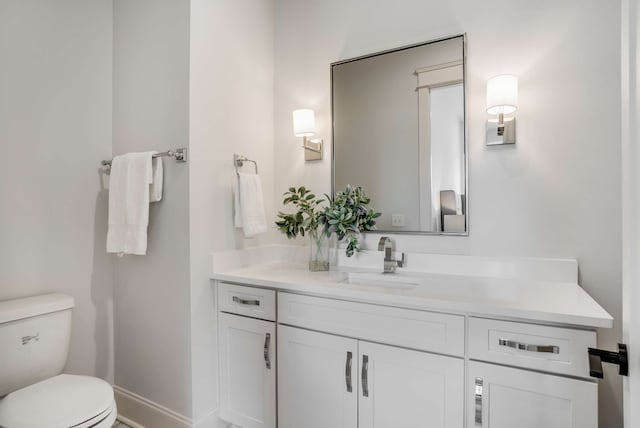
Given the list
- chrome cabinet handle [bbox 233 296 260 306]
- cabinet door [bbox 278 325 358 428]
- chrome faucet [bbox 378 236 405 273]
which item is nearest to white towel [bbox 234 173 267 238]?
chrome cabinet handle [bbox 233 296 260 306]

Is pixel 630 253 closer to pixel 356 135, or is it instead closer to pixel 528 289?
pixel 528 289

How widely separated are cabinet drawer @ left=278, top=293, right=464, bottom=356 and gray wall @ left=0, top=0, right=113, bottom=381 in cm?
115

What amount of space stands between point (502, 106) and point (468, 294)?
85cm

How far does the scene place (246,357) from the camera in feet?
5.33

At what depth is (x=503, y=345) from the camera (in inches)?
43.0

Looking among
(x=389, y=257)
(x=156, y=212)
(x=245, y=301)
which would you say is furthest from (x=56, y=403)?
(x=389, y=257)

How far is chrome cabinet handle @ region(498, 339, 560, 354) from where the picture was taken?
3.38 ft

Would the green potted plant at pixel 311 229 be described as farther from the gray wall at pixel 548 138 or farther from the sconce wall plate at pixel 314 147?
the gray wall at pixel 548 138

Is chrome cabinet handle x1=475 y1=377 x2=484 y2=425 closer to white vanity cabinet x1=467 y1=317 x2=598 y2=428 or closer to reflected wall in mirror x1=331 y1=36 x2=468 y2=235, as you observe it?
white vanity cabinet x1=467 y1=317 x2=598 y2=428

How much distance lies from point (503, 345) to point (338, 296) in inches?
23.6

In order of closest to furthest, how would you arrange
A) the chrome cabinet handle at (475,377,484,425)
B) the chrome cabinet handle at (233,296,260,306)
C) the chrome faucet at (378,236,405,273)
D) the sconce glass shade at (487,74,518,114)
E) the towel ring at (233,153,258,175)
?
the chrome cabinet handle at (475,377,484,425) < the sconce glass shade at (487,74,518,114) < the chrome cabinet handle at (233,296,260,306) < the chrome faucet at (378,236,405,273) < the towel ring at (233,153,258,175)

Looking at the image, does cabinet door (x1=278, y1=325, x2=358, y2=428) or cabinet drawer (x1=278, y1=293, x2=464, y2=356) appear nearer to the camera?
cabinet drawer (x1=278, y1=293, x2=464, y2=356)

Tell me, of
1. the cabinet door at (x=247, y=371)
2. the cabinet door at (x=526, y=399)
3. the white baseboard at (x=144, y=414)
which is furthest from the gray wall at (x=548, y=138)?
the white baseboard at (x=144, y=414)

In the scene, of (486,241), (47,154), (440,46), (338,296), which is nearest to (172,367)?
(338,296)
